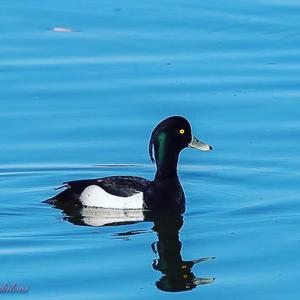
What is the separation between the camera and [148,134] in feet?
48.2

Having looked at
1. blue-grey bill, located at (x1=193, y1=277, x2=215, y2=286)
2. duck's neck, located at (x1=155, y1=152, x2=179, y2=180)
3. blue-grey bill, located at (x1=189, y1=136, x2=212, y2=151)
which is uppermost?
blue-grey bill, located at (x1=189, y1=136, x2=212, y2=151)

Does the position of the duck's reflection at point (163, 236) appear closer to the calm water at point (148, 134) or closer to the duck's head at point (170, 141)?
the calm water at point (148, 134)

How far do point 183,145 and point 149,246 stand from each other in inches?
79.7

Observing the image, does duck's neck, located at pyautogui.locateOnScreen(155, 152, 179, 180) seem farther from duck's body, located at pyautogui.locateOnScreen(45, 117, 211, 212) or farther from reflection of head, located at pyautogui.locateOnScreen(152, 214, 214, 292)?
reflection of head, located at pyautogui.locateOnScreen(152, 214, 214, 292)

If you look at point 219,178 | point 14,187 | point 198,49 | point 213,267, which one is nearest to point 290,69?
point 198,49

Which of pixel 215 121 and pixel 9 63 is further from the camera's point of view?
pixel 9 63

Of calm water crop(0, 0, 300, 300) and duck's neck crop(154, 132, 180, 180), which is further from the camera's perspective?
duck's neck crop(154, 132, 180, 180)

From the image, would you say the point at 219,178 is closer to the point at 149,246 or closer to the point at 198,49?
the point at 149,246

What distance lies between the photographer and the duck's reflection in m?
10.6

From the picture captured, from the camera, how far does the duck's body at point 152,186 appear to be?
13007 millimetres

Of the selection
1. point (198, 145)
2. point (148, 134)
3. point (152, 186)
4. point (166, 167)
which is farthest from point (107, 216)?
point (148, 134)

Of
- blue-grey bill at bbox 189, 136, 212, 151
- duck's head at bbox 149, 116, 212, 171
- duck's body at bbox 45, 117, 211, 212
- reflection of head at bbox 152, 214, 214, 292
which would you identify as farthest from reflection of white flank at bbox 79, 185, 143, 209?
blue-grey bill at bbox 189, 136, 212, 151

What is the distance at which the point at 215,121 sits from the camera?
15070mm

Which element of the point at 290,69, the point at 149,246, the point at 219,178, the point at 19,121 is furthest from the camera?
the point at 290,69
